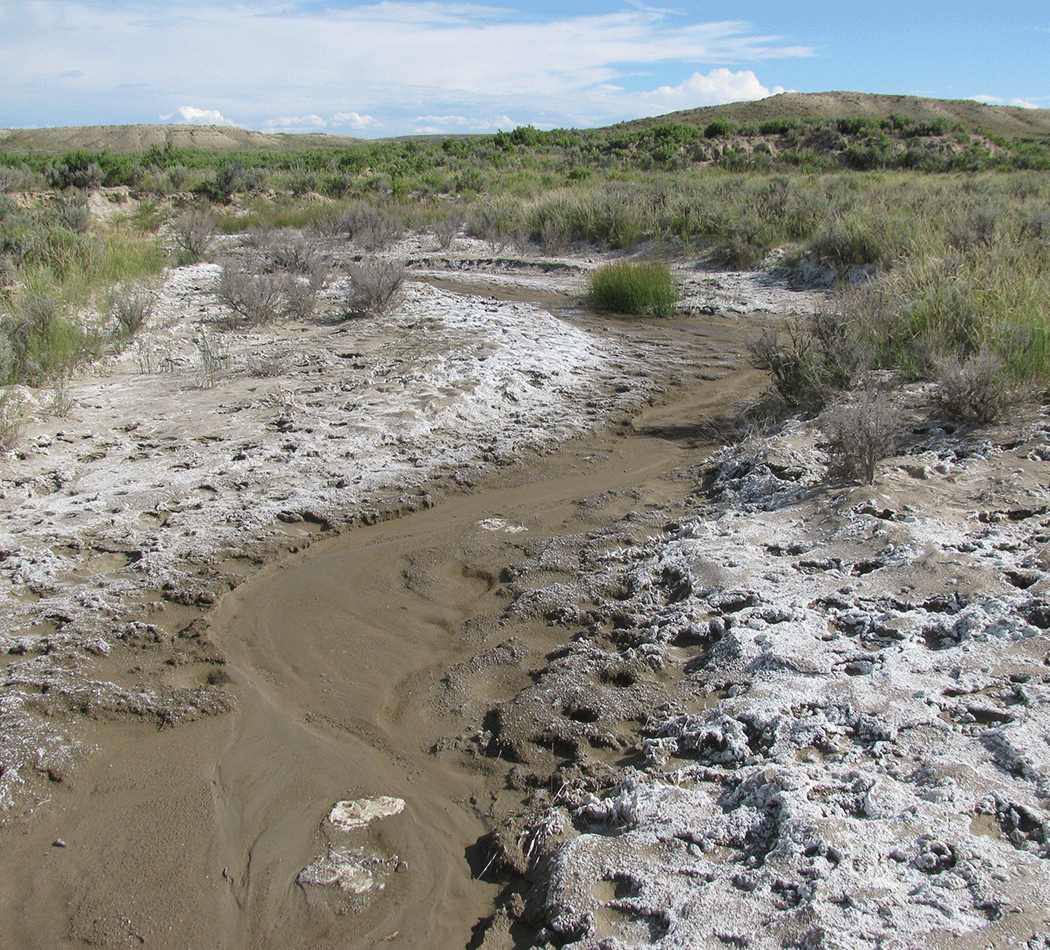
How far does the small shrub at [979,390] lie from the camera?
4438mm

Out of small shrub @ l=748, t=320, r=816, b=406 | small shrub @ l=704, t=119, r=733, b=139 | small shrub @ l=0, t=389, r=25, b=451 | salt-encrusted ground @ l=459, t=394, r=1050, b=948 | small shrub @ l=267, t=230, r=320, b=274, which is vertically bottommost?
salt-encrusted ground @ l=459, t=394, r=1050, b=948

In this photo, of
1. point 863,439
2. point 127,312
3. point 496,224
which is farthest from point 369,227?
point 863,439

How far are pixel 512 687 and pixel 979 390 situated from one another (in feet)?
11.3

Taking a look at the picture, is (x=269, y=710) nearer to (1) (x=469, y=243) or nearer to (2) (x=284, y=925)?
(2) (x=284, y=925)

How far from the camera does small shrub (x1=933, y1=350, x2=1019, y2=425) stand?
14.6ft

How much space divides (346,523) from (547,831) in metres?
2.50

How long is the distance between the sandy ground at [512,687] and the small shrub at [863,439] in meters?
0.13

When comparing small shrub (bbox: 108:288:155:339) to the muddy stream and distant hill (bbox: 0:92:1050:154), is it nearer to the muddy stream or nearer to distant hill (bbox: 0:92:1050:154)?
the muddy stream

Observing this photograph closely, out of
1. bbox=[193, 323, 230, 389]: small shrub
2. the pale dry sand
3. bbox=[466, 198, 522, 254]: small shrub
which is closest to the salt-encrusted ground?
the pale dry sand

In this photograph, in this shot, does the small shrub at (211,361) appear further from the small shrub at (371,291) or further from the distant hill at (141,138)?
the distant hill at (141,138)

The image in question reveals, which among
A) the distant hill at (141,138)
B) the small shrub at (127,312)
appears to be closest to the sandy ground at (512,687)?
Answer: the small shrub at (127,312)

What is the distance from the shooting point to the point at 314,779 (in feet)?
8.30

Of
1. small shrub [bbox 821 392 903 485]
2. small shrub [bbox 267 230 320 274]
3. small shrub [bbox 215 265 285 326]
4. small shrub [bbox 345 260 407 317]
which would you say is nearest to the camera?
small shrub [bbox 821 392 903 485]

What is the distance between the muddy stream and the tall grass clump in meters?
5.52
